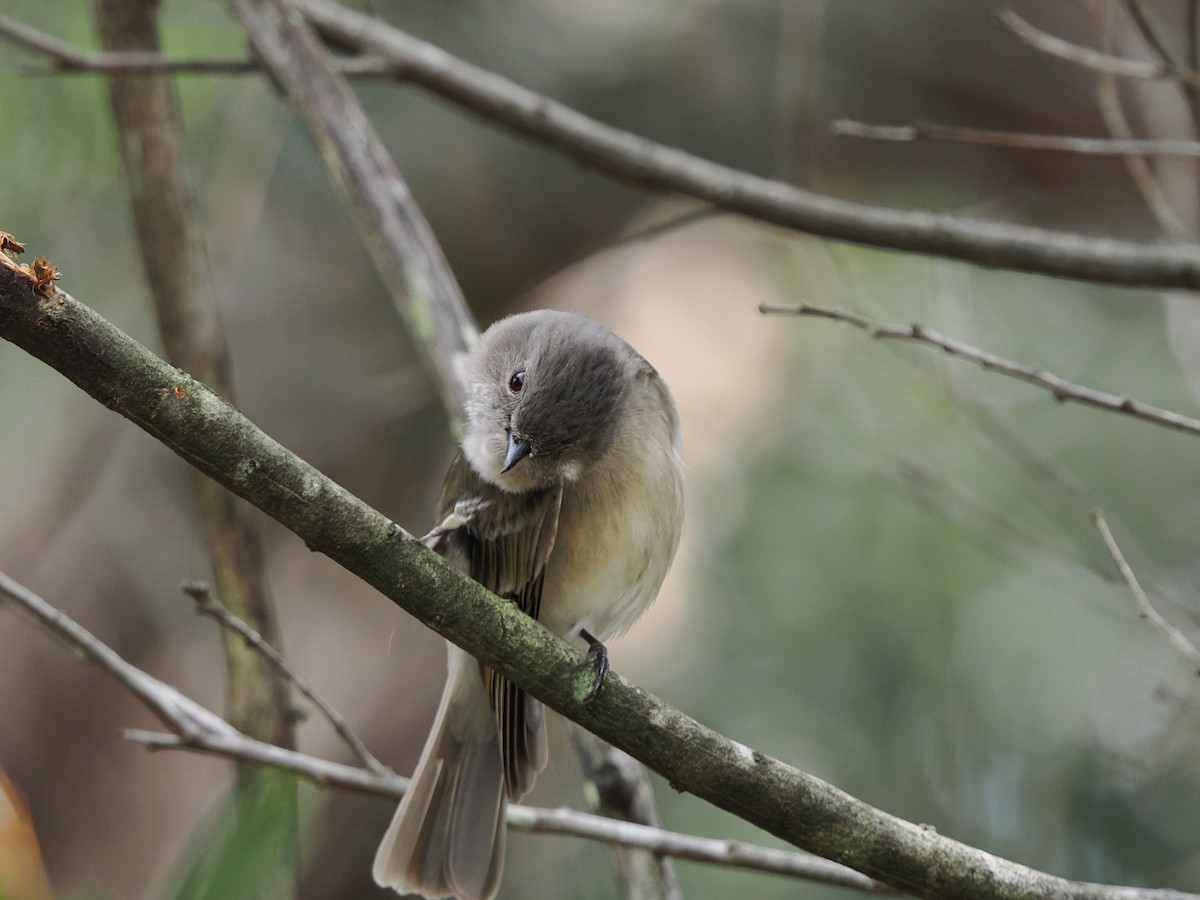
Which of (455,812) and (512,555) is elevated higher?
(512,555)

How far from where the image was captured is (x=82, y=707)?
16.7 feet

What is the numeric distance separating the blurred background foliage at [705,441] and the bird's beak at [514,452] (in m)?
2.20

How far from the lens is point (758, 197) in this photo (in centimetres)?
344

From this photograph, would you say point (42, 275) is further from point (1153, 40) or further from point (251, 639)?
point (1153, 40)

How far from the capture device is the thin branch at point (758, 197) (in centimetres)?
307

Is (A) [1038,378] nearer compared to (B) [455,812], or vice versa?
(A) [1038,378]

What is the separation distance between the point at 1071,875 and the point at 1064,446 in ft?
6.85

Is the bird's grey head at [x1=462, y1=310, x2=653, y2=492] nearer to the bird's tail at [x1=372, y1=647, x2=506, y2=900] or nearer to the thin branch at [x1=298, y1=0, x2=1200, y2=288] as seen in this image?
the bird's tail at [x1=372, y1=647, x2=506, y2=900]

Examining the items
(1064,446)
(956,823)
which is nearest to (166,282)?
(956,823)

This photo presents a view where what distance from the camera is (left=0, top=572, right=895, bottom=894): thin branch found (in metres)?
2.31

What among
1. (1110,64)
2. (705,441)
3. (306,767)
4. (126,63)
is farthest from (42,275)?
(705,441)

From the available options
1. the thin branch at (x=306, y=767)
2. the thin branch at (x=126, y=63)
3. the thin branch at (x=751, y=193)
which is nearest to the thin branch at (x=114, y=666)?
the thin branch at (x=306, y=767)

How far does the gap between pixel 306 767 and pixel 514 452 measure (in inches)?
31.8

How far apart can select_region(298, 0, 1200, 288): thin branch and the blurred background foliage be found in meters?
1.05
